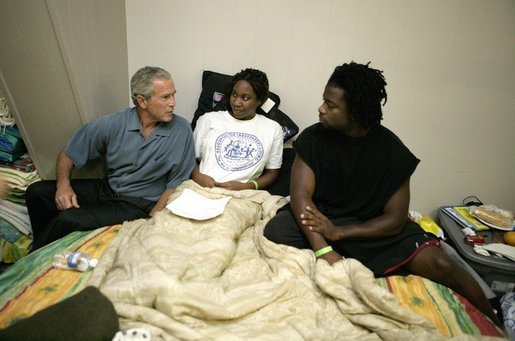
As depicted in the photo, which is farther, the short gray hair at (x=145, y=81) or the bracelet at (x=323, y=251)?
the short gray hair at (x=145, y=81)

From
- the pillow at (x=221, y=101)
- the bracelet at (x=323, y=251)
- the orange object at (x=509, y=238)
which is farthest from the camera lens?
the pillow at (x=221, y=101)

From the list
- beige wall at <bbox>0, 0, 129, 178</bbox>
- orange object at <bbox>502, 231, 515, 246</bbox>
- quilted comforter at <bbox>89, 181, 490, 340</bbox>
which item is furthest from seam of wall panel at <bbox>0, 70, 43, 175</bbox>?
orange object at <bbox>502, 231, 515, 246</bbox>

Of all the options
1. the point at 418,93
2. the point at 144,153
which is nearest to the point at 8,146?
the point at 144,153

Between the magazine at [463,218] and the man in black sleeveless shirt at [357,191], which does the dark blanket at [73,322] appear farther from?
the magazine at [463,218]

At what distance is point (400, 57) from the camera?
6.30 feet

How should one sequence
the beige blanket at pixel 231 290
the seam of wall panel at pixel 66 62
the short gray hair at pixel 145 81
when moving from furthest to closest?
the short gray hair at pixel 145 81 < the seam of wall panel at pixel 66 62 < the beige blanket at pixel 231 290

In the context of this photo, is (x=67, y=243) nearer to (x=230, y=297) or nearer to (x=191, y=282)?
(x=191, y=282)

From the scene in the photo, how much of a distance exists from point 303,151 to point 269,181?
0.44 m

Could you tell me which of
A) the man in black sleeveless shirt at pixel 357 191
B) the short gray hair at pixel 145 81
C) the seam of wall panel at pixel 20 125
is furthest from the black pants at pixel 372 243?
the seam of wall panel at pixel 20 125

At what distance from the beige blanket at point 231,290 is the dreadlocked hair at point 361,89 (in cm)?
61

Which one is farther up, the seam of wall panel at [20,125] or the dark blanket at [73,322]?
the seam of wall panel at [20,125]

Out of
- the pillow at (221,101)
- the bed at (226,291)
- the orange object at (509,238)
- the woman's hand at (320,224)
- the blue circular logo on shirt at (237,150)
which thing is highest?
the pillow at (221,101)

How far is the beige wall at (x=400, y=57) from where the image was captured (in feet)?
6.07

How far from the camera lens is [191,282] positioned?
1.02 m
